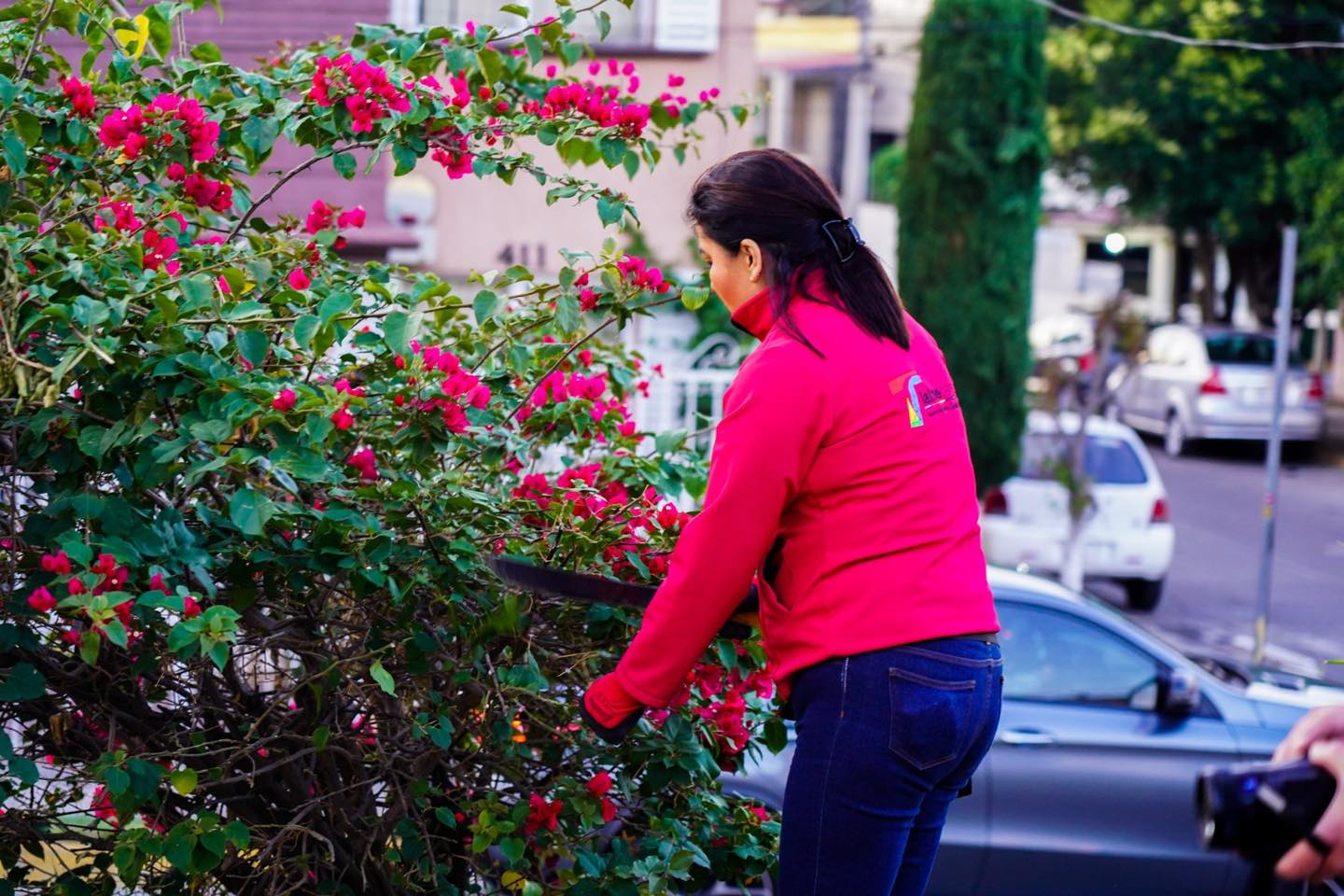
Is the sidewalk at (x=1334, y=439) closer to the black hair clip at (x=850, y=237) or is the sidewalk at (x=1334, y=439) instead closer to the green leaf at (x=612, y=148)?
the green leaf at (x=612, y=148)

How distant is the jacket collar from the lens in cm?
254

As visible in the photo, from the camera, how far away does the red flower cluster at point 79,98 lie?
2732 mm

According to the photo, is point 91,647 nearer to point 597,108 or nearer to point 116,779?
point 116,779

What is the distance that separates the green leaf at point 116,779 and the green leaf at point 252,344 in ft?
2.19

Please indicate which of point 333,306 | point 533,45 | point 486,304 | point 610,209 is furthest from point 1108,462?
point 333,306

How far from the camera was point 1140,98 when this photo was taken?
24.9 metres

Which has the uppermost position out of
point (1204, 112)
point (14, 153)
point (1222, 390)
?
point (1204, 112)

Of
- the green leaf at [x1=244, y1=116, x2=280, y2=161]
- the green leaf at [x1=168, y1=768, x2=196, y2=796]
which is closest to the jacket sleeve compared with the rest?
the green leaf at [x1=168, y1=768, x2=196, y2=796]

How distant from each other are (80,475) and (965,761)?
4.91 ft

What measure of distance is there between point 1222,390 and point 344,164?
806 inches

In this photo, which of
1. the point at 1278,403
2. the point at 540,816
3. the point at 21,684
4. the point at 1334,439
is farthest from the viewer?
the point at 1334,439

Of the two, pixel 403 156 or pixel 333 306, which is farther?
pixel 403 156

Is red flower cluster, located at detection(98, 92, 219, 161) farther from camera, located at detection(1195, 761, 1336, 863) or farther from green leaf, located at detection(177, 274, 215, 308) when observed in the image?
camera, located at detection(1195, 761, 1336, 863)

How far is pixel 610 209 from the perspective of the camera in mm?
2875
